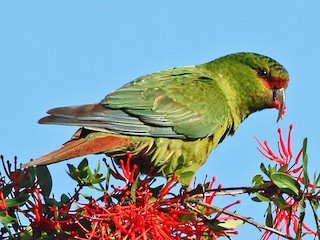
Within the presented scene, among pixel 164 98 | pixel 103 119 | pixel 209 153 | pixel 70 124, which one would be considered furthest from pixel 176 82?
pixel 70 124

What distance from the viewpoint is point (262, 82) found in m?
6.20

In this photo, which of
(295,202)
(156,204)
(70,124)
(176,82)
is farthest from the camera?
(176,82)

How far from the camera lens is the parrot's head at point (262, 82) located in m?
6.11

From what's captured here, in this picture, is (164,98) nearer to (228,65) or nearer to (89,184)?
(228,65)

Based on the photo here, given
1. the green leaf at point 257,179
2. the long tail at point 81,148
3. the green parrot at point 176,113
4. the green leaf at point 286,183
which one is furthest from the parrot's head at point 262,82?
the green leaf at point 286,183

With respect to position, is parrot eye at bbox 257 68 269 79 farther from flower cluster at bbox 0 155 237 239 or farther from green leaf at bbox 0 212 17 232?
Answer: green leaf at bbox 0 212 17 232

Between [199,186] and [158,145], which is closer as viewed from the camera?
[199,186]

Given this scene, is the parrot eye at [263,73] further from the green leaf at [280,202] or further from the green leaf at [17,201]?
the green leaf at [17,201]

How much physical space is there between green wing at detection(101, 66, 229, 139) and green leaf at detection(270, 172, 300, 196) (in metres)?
1.59

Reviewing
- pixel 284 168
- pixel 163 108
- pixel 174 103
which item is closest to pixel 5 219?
pixel 284 168

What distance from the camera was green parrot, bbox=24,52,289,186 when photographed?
4.57 metres

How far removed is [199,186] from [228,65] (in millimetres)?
2493

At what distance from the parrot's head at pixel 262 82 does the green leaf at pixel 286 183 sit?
2.52m

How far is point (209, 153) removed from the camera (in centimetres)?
→ 553
